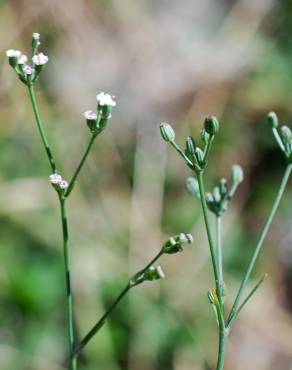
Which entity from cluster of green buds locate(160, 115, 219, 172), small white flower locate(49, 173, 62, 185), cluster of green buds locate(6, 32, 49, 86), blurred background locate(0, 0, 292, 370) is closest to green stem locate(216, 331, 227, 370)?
cluster of green buds locate(160, 115, 219, 172)

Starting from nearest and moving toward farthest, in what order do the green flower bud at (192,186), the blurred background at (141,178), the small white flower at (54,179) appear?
the small white flower at (54,179) < the green flower bud at (192,186) < the blurred background at (141,178)

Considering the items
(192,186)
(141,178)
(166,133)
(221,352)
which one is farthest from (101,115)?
(141,178)

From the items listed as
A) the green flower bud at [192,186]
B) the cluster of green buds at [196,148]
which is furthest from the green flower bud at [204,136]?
the green flower bud at [192,186]

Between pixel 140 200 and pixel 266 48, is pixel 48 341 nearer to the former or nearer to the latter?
pixel 140 200

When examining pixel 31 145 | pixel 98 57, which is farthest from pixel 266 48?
pixel 31 145

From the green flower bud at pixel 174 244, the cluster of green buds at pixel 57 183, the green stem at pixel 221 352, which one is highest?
the cluster of green buds at pixel 57 183

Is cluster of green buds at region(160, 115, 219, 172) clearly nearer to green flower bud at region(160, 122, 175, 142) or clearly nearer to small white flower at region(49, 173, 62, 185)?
green flower bud at region(160, 122, 175, 142)

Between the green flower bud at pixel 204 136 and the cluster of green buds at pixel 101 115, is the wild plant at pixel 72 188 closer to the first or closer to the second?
the cluster of green buds at pixel 101 115

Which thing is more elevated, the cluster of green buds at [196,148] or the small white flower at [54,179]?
the cluster of green buds at [196,148]
